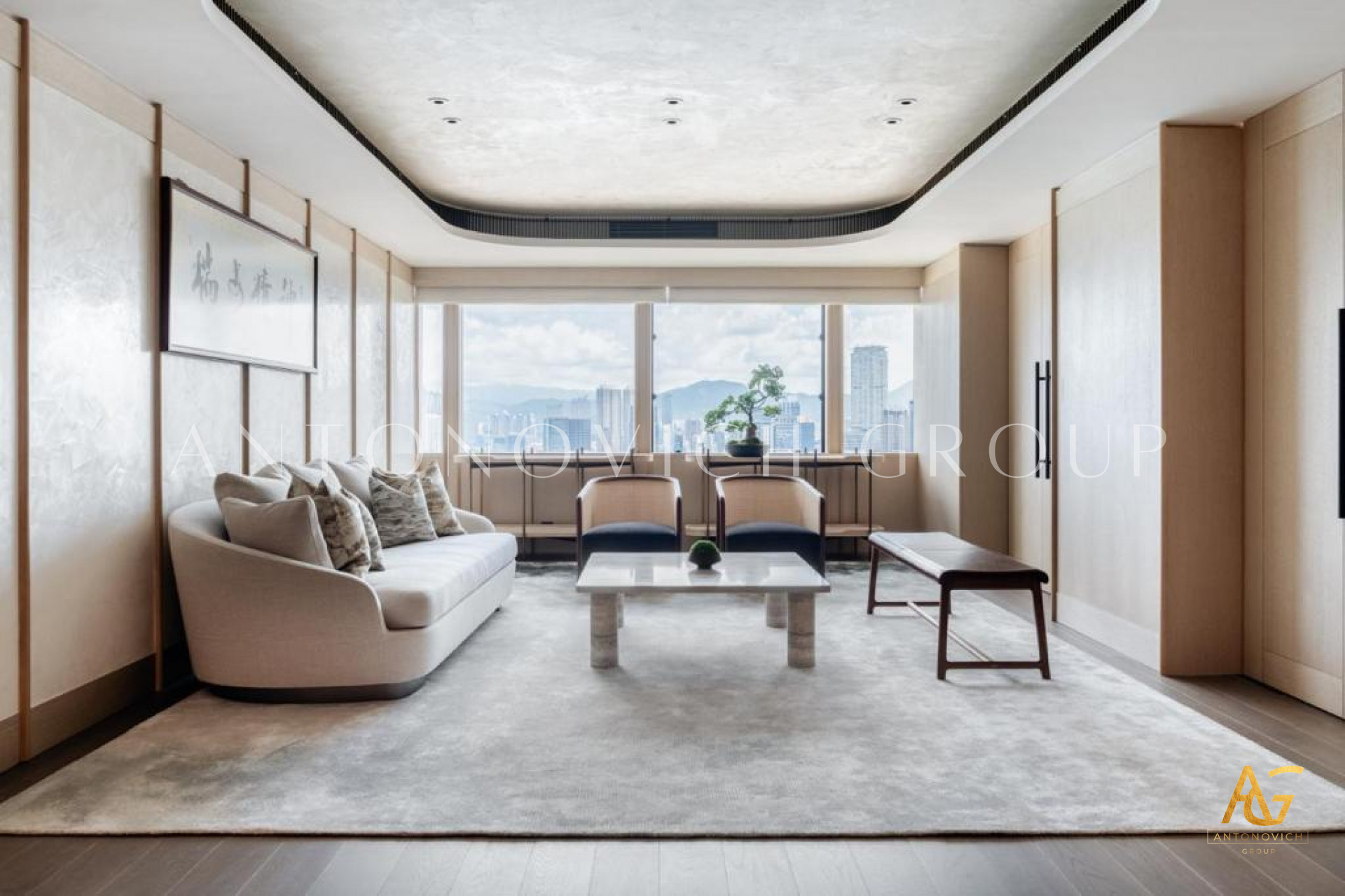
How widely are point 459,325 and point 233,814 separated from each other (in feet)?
20.3

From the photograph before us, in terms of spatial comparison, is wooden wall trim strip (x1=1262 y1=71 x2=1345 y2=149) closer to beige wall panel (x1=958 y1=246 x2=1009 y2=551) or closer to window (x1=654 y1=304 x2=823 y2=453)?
beige wall panel (x1=958 y1=246 x2=1009 y2=551)

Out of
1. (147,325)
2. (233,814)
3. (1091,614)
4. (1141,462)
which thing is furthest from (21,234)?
(1091,614)

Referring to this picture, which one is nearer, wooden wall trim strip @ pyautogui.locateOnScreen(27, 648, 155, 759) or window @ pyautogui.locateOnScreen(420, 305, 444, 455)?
wooden wall trim strip @ pyautogui.locateOnScreen(27, 648, 155, 759)

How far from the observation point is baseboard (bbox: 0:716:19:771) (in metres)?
2.93

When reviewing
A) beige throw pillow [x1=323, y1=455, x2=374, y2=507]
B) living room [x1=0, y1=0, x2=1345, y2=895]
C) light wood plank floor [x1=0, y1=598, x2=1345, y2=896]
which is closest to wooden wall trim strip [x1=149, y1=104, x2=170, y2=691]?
living room [x1=0, y1=0, x2=1345, y2=895]

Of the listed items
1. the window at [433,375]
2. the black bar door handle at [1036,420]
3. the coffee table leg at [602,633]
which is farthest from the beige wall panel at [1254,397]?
the window at [433,375]

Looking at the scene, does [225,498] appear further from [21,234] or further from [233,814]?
[233,814]

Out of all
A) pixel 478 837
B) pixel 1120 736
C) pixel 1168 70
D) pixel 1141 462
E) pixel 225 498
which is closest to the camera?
pixel 478 837

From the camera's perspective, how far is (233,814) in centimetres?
254

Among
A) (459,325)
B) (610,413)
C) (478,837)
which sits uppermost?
(459,325)

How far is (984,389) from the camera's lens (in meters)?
6.87

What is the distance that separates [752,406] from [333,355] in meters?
3.77

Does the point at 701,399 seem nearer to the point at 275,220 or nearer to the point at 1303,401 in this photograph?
the point at 275,220

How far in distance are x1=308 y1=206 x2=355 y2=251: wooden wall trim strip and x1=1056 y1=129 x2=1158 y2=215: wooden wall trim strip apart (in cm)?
467
